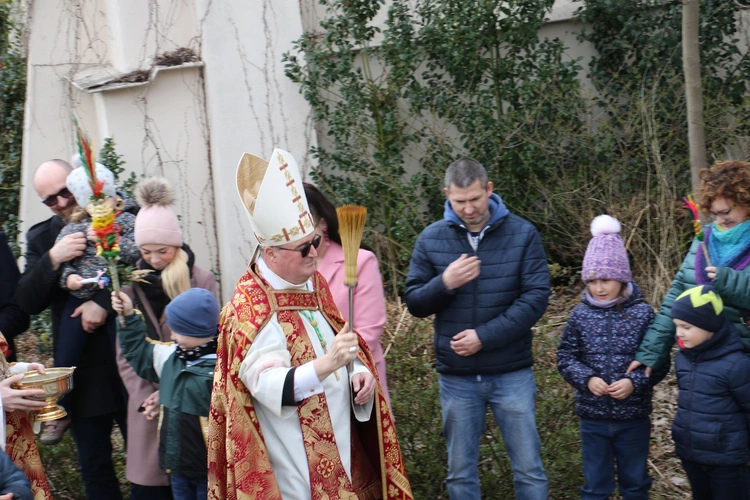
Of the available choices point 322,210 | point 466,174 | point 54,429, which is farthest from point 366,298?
point 54,429

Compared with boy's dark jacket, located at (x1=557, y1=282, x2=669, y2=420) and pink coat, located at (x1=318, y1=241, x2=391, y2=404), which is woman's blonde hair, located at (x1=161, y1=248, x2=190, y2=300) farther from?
boy's dark jacket, located at (x1=557, y1=282, x2=669, y2=420)

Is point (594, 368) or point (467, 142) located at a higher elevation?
point (467, 142)

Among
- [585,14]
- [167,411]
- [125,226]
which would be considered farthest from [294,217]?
[585,14]

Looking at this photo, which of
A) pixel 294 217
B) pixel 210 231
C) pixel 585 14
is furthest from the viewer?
pixel 585 14

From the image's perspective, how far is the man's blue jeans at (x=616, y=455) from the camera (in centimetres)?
469

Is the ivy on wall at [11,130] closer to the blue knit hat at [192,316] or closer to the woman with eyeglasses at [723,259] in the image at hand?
the blue knit hat at [192,316]

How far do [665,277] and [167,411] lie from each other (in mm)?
4603

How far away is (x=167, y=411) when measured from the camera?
438 cm

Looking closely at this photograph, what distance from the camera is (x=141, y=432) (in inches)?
189

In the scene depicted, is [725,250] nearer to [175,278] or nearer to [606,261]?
[606,261]

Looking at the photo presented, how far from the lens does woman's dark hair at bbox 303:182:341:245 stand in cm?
459

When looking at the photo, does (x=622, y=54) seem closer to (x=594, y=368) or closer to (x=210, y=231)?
(x=210, y=231)

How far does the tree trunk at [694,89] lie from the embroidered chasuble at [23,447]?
5.24m

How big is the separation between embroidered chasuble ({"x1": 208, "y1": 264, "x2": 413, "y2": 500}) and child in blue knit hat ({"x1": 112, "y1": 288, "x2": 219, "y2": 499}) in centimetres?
65
